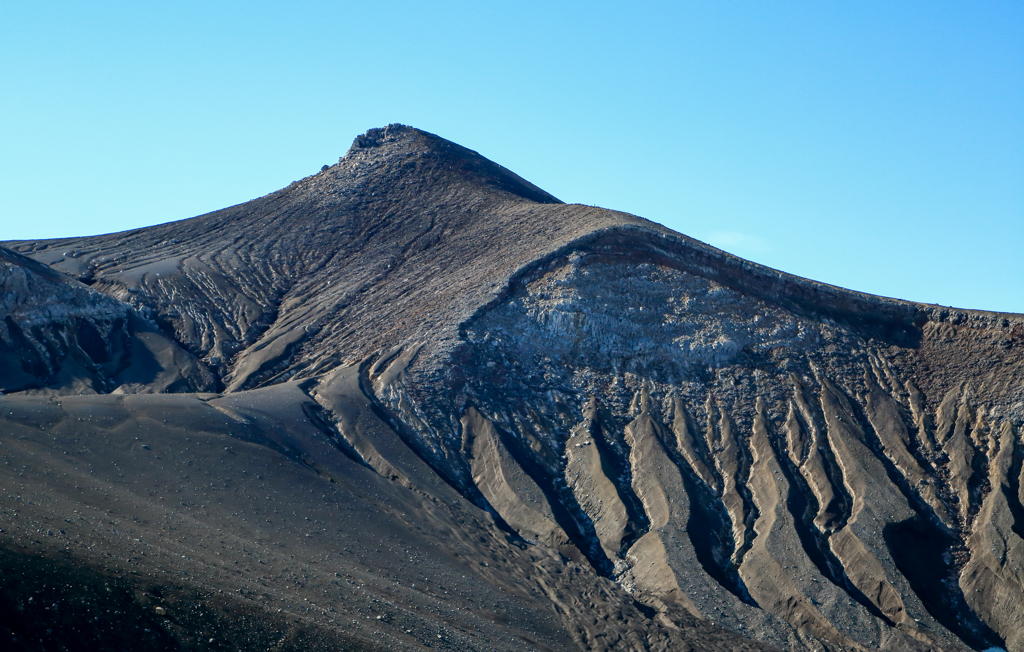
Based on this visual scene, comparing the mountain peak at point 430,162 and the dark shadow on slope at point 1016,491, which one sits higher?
the mountain peak at point 430,162

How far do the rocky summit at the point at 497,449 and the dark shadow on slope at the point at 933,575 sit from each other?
0.33 feet

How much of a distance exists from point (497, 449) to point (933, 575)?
13.9 metres

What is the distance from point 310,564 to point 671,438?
14382 mm

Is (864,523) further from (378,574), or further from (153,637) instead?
(153,637)

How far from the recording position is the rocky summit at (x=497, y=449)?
20.1 metres

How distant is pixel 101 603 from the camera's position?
627 inches

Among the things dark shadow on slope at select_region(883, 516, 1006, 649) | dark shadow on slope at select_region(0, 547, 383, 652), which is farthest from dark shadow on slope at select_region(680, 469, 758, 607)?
dark shadow on slope at select_region(0, 547, 383, 652)

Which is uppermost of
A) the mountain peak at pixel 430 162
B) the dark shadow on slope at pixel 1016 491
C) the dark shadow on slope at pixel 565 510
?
the mountain peak at pixel 430 162

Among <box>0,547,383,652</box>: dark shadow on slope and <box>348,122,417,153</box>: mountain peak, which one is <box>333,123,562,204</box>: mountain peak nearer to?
<box>348,122,417,153</box>: mountain peak

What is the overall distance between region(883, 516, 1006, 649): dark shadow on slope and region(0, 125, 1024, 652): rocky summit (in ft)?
0.33

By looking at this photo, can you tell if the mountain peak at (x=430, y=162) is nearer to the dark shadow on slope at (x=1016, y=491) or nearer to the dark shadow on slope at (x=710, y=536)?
the dark shadow on slope at (x=710, y=536)

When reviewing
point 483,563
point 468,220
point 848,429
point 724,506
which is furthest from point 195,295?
point 848,429


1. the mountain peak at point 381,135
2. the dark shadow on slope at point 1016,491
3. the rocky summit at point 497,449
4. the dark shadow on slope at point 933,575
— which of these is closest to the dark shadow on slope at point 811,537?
the rocky summit at point 497,449

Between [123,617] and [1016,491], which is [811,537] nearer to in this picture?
[1016,491]
